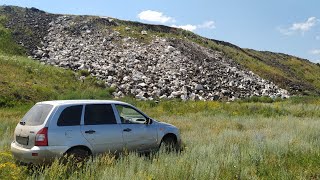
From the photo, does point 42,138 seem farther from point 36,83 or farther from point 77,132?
point 36,83

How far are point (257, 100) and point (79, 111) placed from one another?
2693 cm

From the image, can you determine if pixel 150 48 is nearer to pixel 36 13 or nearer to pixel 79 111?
pixel 36 13

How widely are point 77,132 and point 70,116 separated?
1.48 feet

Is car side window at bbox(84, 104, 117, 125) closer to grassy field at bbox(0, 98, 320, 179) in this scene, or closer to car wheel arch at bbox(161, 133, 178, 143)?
grassy field at bbox(0, 98, 320, 179)

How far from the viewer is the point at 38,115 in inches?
400

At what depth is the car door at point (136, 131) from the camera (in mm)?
11266

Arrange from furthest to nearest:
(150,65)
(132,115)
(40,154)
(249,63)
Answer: (249,63) < (150,65) < (132,115) < (40,154)

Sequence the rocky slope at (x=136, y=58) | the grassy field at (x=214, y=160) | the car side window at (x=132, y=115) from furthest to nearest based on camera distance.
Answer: the rocky slope at (x=136, y=58) < the car side window at (x=132, y=115) < the grassy field at (x=214, y=160)

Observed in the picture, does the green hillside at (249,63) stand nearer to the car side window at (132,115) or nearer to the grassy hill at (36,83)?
the grassy hill at (36,83)

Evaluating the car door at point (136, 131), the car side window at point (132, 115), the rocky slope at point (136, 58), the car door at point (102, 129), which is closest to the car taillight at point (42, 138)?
the car door at point (102, 129)

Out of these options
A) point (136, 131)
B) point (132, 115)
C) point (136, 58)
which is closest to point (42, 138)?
point (136, 131)

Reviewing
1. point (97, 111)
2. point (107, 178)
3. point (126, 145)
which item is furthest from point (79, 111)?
point (107, 178)

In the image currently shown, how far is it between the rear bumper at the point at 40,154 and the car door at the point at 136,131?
6.58 feet

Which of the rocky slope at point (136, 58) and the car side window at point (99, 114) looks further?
the rocky slope at point (136, 58)
